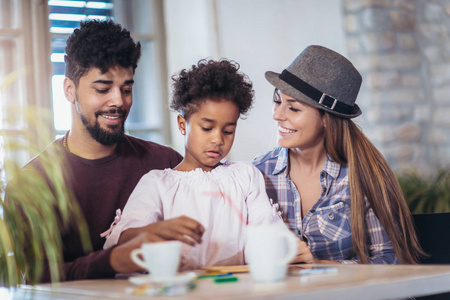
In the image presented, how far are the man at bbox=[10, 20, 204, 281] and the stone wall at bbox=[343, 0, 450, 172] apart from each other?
7.05 feet

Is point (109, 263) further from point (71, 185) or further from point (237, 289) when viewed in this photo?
point (71, 185)

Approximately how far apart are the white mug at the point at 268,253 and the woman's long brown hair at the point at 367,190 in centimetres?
86

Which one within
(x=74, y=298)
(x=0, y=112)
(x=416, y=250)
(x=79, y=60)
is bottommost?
(x=416, y=250)

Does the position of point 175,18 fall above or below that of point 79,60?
above

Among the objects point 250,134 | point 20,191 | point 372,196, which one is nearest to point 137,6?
point 250,134

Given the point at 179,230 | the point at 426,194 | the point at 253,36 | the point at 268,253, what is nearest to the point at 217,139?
the point at 179,230

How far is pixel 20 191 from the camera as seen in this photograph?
1346 millimetres

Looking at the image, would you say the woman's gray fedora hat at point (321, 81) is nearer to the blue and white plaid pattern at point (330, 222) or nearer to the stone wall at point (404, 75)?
the blue and white plaid pattern at point (330, 222)

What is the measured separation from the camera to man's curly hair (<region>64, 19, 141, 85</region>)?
1.83 metres

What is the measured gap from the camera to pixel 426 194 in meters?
3.28

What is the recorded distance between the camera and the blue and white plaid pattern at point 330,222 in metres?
1.99

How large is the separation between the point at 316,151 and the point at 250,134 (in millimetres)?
1476

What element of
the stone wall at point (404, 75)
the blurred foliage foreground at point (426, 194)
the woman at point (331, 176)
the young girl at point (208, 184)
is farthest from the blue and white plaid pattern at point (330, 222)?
the stone wall at point (404, 75)

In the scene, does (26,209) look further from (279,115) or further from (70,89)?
(279,115)
